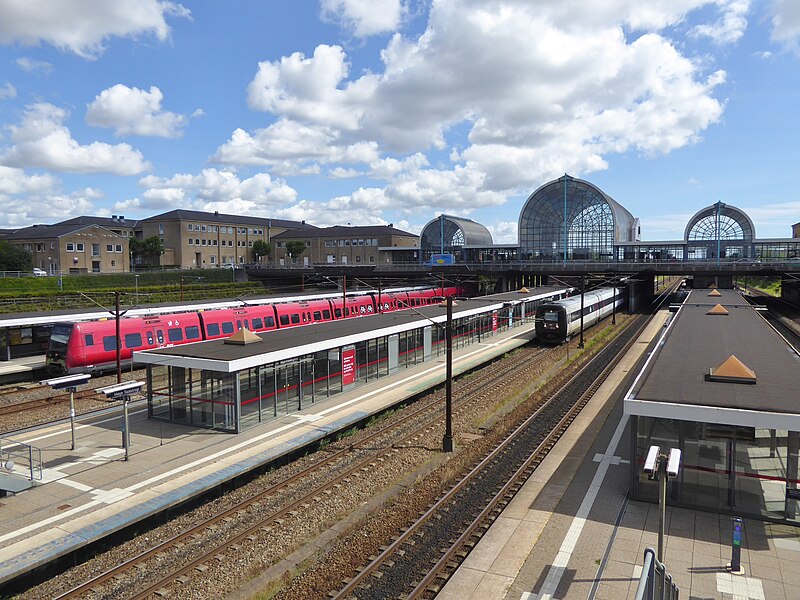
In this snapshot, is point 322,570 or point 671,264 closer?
point 322,570

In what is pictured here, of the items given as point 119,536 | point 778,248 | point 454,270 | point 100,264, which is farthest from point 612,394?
point 100,264

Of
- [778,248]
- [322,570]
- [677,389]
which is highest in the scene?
[778,248]

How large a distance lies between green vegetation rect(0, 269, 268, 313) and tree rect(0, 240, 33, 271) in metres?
16.2

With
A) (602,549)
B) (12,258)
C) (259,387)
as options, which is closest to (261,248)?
(12,258)

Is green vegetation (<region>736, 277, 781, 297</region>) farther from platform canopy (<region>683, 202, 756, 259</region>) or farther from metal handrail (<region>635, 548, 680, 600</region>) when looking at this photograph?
metal handrail (<region>635, 548, 680, 600</region>)

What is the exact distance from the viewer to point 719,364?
17109mm

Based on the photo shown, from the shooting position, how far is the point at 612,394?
2577cm

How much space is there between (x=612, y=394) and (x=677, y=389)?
467 inches

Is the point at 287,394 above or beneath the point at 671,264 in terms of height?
beneath

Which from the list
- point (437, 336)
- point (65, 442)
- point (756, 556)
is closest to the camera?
point (756, 556)

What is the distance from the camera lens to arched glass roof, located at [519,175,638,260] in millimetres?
81250

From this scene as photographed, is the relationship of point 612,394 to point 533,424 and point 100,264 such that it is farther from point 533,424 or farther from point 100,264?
point 100,264

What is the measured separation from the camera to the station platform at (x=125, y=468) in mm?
12055

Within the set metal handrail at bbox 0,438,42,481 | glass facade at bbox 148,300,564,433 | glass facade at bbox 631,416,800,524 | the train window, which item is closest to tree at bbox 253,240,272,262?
the train window
